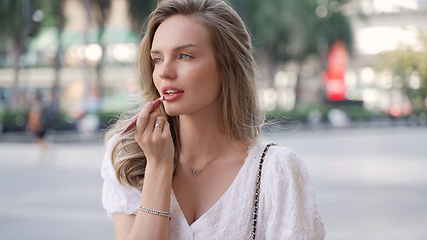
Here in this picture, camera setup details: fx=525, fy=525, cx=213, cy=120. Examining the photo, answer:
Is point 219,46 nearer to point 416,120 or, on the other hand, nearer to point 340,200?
point 340,200

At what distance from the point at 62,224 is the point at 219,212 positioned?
5.50 meters

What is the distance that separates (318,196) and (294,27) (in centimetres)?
2429

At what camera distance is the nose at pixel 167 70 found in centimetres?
189

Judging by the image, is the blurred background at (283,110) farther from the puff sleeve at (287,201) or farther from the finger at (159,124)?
the finger at (159,124)

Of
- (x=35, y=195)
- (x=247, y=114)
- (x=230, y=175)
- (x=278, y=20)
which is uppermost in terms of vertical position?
(x=278, y=20)

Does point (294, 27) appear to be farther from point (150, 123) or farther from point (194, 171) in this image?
point (150, 123)

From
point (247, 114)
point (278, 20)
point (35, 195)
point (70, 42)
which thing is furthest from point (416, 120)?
point (247, 114)

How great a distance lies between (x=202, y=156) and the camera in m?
2.09

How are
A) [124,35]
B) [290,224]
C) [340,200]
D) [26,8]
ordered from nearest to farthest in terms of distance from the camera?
[290,224] < [340,200] < [26,8] < [124,35]

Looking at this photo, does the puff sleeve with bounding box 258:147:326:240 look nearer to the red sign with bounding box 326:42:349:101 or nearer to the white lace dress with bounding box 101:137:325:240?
the white lace dress with bounding box 101:137:325:240

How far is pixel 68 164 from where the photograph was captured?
45.1 ft

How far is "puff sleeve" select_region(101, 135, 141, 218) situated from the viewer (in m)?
1.94

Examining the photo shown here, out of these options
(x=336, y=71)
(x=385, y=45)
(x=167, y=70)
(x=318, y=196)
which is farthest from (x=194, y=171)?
(x=385, y=45)

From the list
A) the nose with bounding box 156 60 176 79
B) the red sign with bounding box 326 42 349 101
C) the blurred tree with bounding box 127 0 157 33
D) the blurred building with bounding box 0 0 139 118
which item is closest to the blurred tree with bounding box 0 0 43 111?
the blurred tree with bounding box 127 0 157 33
